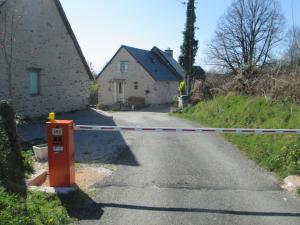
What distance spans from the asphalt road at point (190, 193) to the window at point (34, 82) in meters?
10.2

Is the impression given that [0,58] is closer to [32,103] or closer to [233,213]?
[32,103]

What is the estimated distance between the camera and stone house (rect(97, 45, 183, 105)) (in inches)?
1609

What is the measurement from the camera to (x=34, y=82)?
19766mm

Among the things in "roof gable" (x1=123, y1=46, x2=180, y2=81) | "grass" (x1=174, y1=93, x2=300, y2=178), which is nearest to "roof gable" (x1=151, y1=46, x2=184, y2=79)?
"roof gable" (x1=123, y1=46, x2=180, y2=81)

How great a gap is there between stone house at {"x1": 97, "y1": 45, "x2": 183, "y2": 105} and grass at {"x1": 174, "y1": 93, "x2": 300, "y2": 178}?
19586 mm

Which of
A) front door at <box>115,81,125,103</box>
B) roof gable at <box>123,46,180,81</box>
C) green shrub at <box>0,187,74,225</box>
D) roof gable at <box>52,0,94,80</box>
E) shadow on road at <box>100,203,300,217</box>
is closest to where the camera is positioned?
green shrub at <box>0,187,74,225</box>

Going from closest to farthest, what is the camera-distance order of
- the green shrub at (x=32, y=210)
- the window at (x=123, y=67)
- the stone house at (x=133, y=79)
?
the green shrub at (x=32, y=210)
the stone house at (x=133, y=79)
the window at (x=123, y=67)

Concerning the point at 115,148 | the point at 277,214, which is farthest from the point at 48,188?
the point at 115,148

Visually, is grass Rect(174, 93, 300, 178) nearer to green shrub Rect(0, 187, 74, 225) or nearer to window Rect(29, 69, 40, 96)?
green shrub Rect(0, 187, 74, 225)

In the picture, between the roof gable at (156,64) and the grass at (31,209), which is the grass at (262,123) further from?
the roof gable at (156,64)

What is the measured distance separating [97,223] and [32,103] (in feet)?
47.9

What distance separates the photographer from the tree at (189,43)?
31.3 m

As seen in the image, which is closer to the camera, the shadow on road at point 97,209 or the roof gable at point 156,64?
the shadow on road at point 97,209

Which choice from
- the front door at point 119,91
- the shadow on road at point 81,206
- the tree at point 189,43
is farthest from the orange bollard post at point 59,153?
the front door at point 119,91
